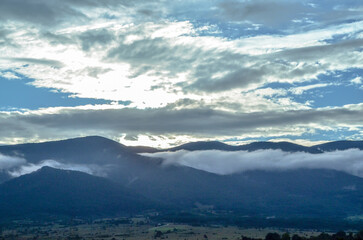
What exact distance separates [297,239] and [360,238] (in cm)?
2446

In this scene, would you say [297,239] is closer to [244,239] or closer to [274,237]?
[274,237]

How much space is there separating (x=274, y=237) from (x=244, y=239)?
2206 cm

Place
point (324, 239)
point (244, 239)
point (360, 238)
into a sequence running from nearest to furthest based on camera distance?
point (360, 238)
point (324, 239)
point (244, 239)

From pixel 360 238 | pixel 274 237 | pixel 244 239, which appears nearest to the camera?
pixel 360 238

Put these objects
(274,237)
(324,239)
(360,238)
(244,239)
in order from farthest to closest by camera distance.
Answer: (244,239)
(274,237)
(324,239)
(360,238)

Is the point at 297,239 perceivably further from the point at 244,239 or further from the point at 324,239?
the point at 244,239

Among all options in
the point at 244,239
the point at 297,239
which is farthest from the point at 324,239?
the point at 244,239

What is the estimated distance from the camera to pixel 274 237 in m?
171

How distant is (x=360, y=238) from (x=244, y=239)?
5571cm

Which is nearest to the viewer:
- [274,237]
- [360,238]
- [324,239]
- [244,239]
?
[360,238]

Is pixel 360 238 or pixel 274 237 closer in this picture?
pixel 360 238

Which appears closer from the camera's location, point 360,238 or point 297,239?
point 360,238

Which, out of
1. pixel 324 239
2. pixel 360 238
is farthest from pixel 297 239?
pixel 360 238

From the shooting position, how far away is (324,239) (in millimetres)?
159125
